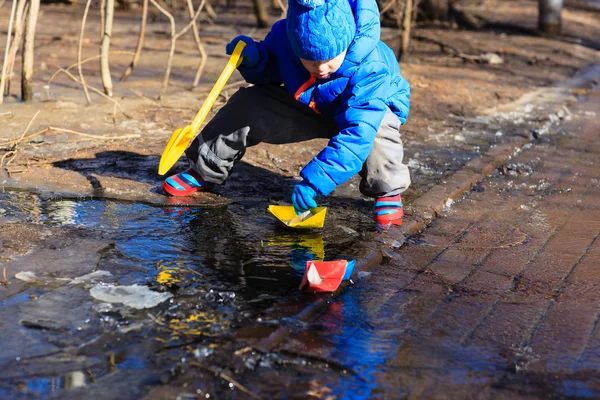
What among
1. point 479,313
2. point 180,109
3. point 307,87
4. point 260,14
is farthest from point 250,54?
point 260,14

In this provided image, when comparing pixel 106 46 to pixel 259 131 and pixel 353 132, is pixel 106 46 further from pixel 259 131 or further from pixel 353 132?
pixel 353 132

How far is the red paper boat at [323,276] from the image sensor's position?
9.31 feet

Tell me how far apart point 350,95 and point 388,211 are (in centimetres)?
63

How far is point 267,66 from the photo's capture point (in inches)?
152

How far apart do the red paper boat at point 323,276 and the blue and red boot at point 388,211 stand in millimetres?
786

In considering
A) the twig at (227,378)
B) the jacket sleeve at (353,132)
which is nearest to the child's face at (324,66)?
the jacket sleeve at (353,132)

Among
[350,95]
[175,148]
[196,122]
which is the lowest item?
[175,148]

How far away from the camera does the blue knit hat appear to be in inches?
124

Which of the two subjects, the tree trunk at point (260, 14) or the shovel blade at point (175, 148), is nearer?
the shovel blade at point (175, 148)

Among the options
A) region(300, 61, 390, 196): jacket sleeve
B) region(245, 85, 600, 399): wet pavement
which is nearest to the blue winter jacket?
region(300, 61, 390, 196): jacket sleeve

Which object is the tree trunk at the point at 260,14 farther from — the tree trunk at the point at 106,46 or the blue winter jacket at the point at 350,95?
the blue winter jacket at the point at 350,95

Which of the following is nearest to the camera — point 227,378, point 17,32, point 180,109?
point 227,378

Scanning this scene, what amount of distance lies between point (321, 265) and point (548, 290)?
0.88 meters

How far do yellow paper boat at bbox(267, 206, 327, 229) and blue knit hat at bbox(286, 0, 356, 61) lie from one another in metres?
0.68
